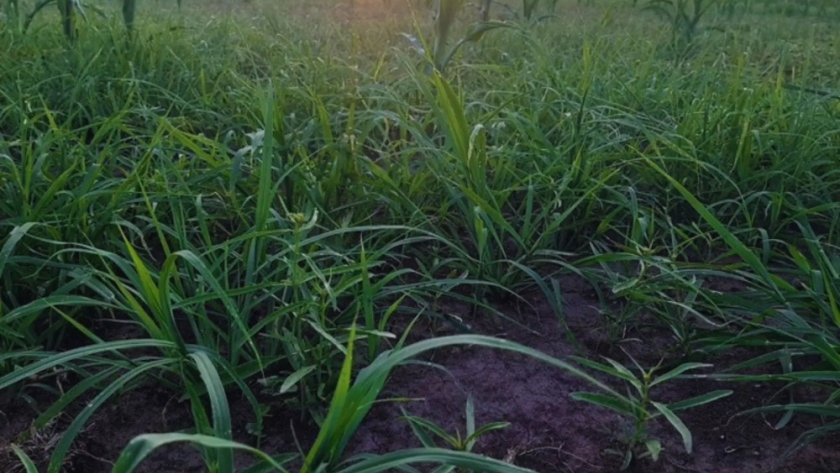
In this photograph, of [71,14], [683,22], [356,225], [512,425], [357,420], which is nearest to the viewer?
[357,420]

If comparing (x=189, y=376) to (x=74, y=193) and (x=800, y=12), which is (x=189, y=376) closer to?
(x=74, y=193)

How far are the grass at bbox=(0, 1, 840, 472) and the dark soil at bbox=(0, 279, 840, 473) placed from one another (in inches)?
1.3

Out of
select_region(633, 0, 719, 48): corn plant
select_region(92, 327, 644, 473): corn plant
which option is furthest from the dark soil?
select_region(633, 0, 719, 48): corn plant

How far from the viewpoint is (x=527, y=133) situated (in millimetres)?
1493

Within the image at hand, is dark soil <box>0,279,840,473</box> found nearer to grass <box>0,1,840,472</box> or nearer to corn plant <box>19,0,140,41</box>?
grass <box>0,1,840,472</box>

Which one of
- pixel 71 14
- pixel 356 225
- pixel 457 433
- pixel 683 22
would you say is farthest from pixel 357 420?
pixel 683 22

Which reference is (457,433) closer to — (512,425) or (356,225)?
(512,425)

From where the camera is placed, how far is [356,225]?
1222mm

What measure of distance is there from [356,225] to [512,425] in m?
0.47

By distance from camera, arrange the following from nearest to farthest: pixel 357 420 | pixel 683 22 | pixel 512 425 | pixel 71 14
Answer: pixel 357 420
pixel 512 425
pixel 71 14
pixel 683 22

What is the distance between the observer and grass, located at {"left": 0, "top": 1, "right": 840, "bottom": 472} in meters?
0.85

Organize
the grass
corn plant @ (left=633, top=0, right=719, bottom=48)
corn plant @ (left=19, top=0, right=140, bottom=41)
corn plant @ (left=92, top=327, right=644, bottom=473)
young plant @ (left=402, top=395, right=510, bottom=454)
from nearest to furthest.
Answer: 1. corn plant @ (left=92, top=327, right=644, bottom=473)
2. young plant @ (left=402, top=395, right=510, bottom=454)
3. the grass
4. corn plant @ (left=19, top=0, right=140, bottom=41)
5. corn plant @ (left=633, top=0, right=719, bottom=48)

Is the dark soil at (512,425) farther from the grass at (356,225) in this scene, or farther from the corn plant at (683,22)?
the corn plant at (683,22)

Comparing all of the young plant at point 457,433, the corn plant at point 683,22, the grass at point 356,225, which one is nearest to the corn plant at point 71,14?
the grass at point 356,225
